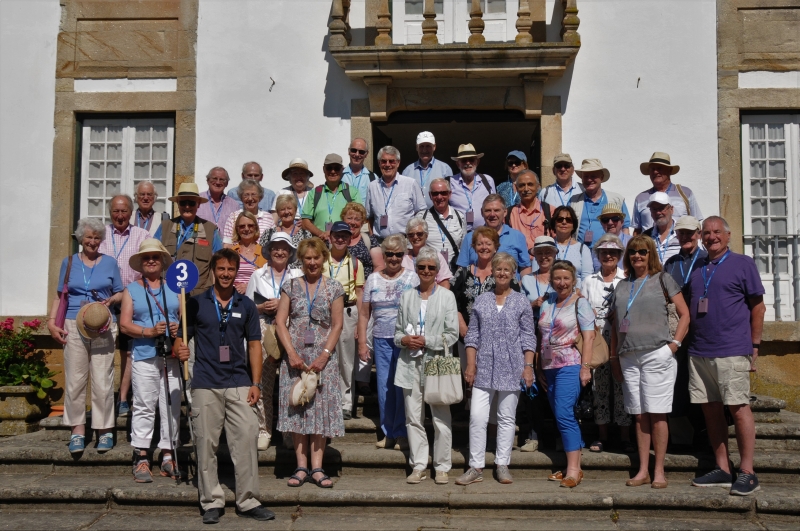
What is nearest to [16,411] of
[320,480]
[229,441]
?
[229,441]

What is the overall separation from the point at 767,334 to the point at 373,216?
4.14 meters

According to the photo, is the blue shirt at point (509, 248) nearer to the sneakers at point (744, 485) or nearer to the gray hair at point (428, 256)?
the gray hair at point (428, 256)

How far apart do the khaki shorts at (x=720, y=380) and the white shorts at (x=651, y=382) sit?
16 centimetres

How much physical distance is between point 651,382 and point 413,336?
1.67 m

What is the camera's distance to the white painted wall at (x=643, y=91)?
9078 millimetres

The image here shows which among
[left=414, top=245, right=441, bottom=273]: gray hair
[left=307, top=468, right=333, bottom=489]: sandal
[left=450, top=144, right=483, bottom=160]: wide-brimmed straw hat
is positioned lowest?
[left=307, top=468, right=333, bottom=489]: sandal

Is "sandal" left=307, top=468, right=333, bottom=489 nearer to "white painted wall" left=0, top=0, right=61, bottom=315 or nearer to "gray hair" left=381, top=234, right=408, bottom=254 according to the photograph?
"gray hair" left=381, top=234, right=408, bottom=254

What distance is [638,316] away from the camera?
6.02 meters

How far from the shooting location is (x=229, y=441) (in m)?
5.72

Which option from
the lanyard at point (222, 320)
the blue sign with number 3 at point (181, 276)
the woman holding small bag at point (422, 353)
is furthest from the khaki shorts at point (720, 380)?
the blue sign with number 3 at point (181, 276)

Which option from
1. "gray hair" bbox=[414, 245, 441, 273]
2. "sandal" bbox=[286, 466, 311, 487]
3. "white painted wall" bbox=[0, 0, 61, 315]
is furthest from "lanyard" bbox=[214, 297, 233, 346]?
"white painted wall" bbox=[0, 0, 61, 315]

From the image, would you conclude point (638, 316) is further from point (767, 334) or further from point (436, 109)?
point (436, 109)

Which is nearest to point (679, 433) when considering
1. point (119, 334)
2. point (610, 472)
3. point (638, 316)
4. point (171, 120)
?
point (610, 472)

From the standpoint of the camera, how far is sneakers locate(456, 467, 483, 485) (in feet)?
19.7
